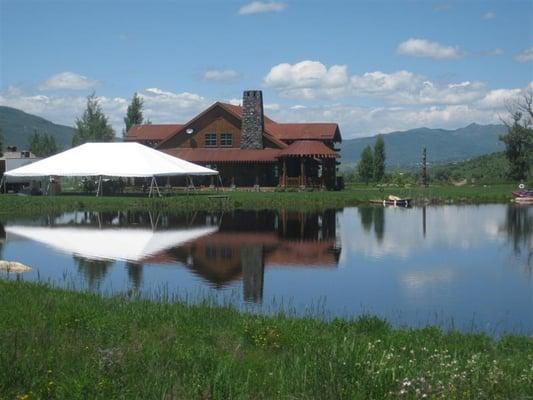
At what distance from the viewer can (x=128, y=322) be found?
10.6 m

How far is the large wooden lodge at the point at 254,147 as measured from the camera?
54531 millimetres

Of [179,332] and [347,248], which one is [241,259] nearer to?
[347,248]

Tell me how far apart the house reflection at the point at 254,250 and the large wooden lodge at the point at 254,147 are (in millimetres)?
18900

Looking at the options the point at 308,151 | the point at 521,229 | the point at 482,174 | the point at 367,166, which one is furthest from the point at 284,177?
the point at 482,174

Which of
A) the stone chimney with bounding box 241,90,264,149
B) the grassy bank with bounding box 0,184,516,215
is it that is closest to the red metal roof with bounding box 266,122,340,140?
the stone chimney with bounding box 241,90,264,149

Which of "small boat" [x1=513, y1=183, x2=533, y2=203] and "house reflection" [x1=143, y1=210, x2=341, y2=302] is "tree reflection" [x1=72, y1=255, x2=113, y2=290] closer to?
"house reflection" [x1=143, y1=210, x2=341, y2=302]

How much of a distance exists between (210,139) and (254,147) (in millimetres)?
4284

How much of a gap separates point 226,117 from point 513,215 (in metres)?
27.9

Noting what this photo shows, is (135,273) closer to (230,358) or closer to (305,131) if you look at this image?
(230,358)

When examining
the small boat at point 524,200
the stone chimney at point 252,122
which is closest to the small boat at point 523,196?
the small boat at point 524,200

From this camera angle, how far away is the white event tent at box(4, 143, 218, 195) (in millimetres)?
44719

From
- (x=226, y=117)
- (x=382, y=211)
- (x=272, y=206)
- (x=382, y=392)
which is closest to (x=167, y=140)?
(x=226, y=117)

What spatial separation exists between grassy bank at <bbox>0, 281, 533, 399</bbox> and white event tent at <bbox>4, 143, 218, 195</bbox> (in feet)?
109

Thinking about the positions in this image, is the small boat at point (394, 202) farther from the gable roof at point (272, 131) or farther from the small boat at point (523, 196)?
the gable roof at point (272, 131)
